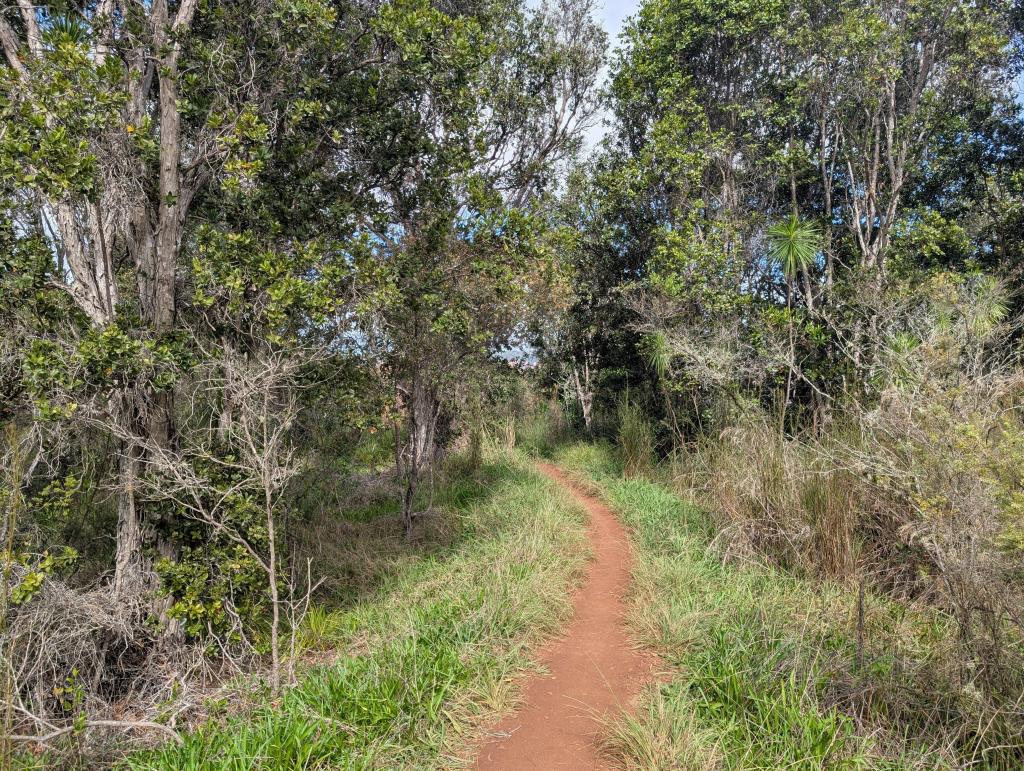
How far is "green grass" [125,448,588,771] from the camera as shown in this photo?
115 inches

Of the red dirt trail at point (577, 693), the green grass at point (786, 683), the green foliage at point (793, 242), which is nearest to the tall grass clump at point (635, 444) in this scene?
the green foliage at point (793, 242)

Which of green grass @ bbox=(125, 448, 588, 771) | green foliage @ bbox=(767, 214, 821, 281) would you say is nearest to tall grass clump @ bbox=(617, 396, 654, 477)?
green grass @ bbox=(125, 448, 588, 771)

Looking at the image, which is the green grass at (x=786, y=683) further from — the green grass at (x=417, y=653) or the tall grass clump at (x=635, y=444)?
the tall grass clump at (x=635, y=444)

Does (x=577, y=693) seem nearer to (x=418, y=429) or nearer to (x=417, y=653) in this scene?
(x=417, y=653)

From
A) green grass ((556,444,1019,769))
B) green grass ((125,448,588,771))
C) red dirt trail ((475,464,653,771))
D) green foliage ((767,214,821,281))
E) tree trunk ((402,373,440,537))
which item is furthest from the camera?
green foliage ((767,214,821,281))

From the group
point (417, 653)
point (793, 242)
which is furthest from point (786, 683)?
point (793, 242)

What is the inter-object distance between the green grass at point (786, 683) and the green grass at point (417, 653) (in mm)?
904

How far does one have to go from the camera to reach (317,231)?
471cm

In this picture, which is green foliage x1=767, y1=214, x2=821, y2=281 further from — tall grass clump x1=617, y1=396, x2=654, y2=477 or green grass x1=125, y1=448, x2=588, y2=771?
green grass x1=125, y1=448, x2=588, y2=771

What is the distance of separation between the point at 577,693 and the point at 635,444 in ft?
21.4

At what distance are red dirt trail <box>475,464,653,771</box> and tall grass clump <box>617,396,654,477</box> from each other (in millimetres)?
4296

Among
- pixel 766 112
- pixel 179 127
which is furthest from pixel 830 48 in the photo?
pixel 179 127

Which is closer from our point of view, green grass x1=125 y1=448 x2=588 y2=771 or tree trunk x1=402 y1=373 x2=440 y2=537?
green grass x1=125 y1=448 x2=588 y2=771

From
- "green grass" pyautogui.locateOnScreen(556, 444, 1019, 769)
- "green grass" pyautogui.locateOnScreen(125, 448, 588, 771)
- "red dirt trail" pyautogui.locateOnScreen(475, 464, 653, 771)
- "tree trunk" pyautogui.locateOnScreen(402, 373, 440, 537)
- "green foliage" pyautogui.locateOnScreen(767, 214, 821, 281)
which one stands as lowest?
"red dirt trail" pyautogui.locateOnScreen(475, 464, 653, 771)
